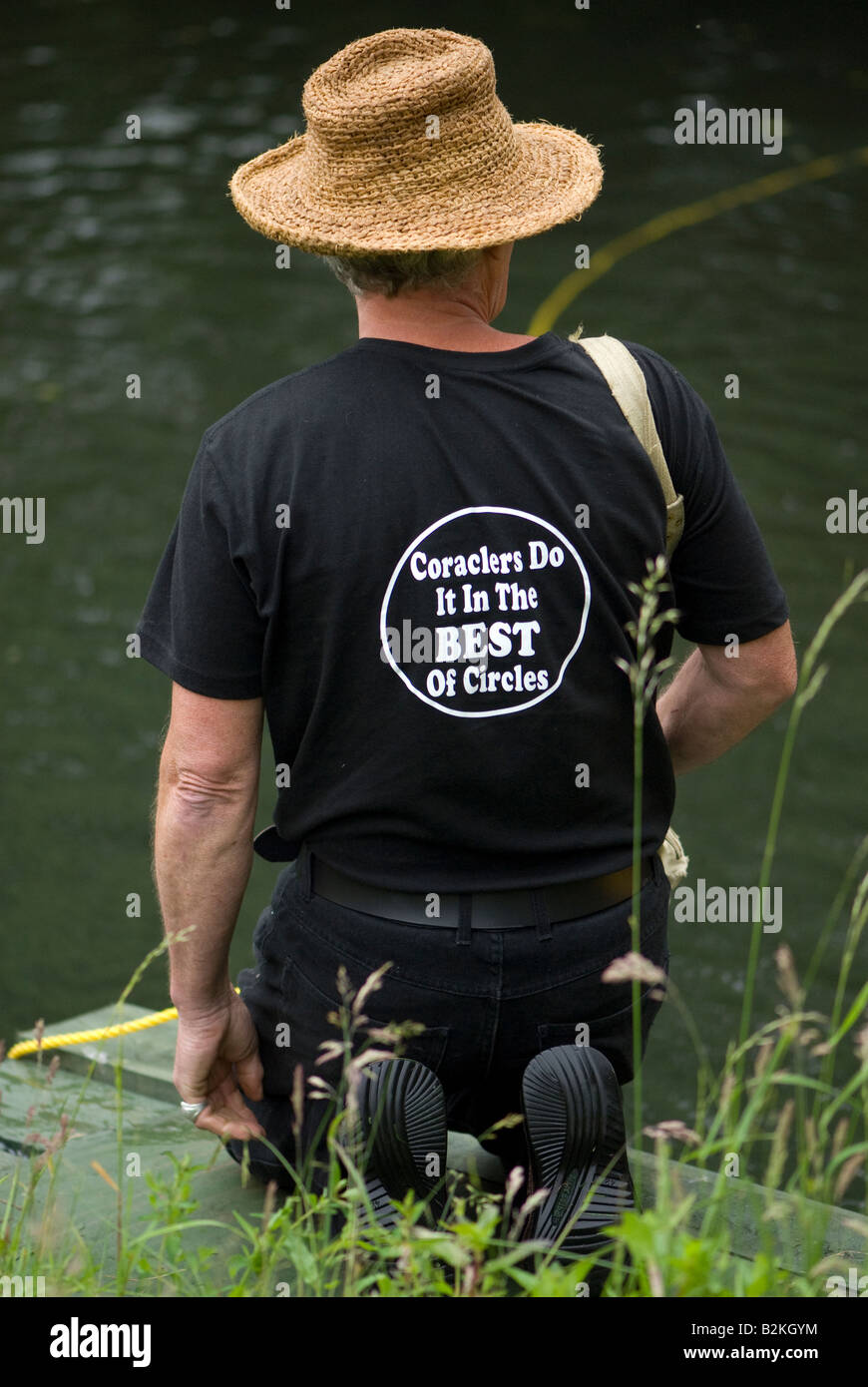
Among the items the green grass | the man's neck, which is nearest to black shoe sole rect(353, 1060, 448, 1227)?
the green grass

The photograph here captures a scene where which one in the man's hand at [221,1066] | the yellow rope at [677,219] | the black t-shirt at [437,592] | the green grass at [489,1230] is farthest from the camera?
the yellow rope at [677,219]

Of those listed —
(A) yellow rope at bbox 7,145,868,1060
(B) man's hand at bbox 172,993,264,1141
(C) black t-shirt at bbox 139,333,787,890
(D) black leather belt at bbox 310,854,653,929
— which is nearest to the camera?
(C) black t-shirt at bbox 139,333,787,890

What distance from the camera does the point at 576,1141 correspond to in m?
2.07

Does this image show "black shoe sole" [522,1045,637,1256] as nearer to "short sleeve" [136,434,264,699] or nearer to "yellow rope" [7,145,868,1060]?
"short sleeve" [136,434,264,699]

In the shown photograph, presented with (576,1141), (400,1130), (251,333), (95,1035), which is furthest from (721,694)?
(251,333)

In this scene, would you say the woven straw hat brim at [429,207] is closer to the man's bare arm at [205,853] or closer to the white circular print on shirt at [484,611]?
the white circular print on shirt at [484,611]

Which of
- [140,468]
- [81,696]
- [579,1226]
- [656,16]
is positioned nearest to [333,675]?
[579,1226]

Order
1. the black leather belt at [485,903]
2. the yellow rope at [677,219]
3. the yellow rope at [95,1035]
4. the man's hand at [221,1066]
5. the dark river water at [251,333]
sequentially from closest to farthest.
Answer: the black leather belt at [485,903], the man's hand at [221,1066], the yellow rope at [95,1035], the dark river water at [251,333], the yellow rope at [677,219]

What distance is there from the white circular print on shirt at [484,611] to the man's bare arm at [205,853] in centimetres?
26

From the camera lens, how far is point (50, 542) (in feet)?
21.4

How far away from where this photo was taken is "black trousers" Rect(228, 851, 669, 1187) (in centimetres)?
213

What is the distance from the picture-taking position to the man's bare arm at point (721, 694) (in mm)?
2387

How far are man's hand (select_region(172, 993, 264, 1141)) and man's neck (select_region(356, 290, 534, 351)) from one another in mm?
984

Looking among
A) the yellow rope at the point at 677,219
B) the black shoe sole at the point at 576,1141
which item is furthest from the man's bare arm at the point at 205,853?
the yellow rope at the point at 677,219
